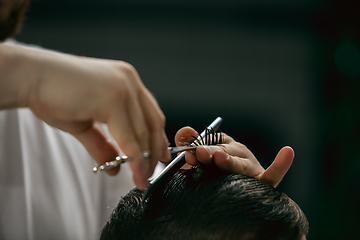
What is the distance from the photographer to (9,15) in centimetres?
63

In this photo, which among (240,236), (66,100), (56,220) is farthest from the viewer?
(56,220)

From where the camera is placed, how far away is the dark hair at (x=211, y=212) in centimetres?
52

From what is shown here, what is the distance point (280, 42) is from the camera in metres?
2.19

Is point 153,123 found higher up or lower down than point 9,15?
lower down

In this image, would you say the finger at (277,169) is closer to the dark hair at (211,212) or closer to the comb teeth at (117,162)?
the dark hair at (211,212)

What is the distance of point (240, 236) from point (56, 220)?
1.97 feet

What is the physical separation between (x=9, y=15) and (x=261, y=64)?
1.78 m

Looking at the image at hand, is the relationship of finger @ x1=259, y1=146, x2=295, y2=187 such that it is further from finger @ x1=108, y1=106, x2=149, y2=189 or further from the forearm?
the forearm

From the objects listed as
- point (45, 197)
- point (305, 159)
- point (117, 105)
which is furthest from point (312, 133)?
point (117, 105)

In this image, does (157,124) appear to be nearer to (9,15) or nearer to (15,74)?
(15,74)

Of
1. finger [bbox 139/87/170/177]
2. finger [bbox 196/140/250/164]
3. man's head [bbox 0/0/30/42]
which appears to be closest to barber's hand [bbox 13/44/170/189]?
finger [bbox 139/87/170/177]

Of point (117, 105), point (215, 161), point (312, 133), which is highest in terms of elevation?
point (117, 105)

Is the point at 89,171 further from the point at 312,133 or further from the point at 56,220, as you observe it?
the point at 312,133

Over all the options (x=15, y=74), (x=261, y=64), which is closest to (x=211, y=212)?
(x=15, y=74)
